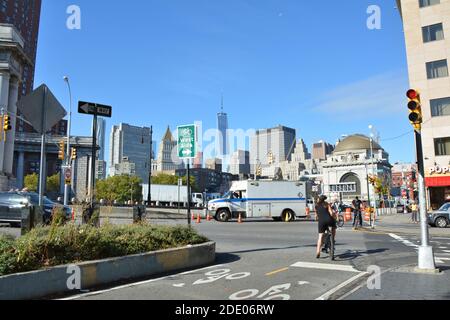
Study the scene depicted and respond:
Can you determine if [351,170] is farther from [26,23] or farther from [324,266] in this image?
[324,266]

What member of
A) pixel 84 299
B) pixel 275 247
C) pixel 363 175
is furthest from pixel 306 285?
pixel 363 175

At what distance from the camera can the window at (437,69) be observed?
3856cm

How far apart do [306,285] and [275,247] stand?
643cm

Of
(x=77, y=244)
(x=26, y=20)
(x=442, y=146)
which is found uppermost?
(x=26, y=20)

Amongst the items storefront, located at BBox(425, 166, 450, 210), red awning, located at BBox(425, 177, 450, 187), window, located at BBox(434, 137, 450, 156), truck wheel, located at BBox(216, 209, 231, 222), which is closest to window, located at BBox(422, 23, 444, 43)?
window, located at BBox(434, 137, 450, 156)

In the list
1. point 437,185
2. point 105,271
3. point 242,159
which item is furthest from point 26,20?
point 105,271

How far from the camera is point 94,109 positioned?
10547mm

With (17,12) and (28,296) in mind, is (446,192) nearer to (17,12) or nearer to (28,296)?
(28,296)

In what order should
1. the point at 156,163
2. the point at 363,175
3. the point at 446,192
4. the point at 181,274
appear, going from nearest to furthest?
the point at 181,274 → the point at 446,192 → the point at 363,175 → the point at 156,163

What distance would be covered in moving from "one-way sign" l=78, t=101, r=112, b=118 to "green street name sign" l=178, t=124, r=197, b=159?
2.43 meters

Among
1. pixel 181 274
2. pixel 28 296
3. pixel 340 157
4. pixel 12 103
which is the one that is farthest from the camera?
pixel 340 157

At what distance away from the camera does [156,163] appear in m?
150

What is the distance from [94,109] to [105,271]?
4465 mm

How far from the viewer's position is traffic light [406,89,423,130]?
34.8 feet
